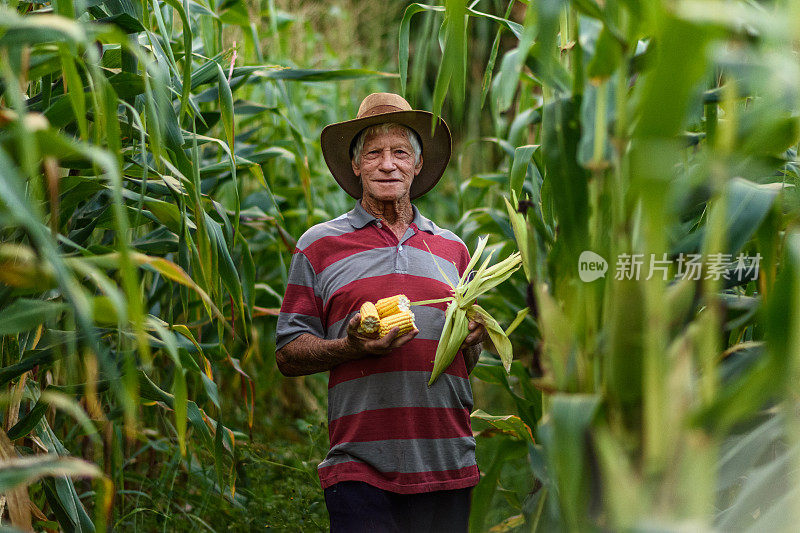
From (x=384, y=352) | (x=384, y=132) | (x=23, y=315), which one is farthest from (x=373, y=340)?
(x=23, y=315)

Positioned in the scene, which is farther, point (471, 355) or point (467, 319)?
point (471, 355)

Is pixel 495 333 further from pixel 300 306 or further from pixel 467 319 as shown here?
pixel 300 306

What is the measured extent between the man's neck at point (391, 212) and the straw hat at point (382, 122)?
0.56ft

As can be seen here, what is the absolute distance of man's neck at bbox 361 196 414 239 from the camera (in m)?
1.75

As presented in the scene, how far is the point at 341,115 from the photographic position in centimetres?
320

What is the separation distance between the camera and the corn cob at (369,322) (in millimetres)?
1475

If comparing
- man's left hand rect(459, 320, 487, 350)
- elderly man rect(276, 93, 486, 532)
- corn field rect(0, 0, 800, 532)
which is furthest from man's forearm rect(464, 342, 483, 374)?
corn field rect(0, 0, 800, 532)

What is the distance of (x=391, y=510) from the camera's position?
5.07ft

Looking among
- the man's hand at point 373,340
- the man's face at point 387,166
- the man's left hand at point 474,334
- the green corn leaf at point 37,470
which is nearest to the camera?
the green corn leaf at point 37,470

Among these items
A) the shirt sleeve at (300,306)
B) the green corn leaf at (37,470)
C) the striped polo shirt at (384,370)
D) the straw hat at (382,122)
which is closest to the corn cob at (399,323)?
the striped polo shirt at (384,370)

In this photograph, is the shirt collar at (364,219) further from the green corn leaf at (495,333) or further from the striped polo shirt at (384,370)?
the green corn leaf at (495,333)

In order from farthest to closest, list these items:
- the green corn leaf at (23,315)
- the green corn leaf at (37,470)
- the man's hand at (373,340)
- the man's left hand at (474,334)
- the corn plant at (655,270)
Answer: the man's left hand at (474,334), the man's hand at (373,340), the green corn leaf at (23,315), the green corn leaf at (37,470), the corn plant at (655,270)

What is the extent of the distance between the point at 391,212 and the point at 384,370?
1.21 ft

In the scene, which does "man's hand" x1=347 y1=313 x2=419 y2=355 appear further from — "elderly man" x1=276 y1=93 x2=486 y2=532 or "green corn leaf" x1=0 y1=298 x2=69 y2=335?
"green corn leaf" x1=0 y1=298 x2=69 y2=335
